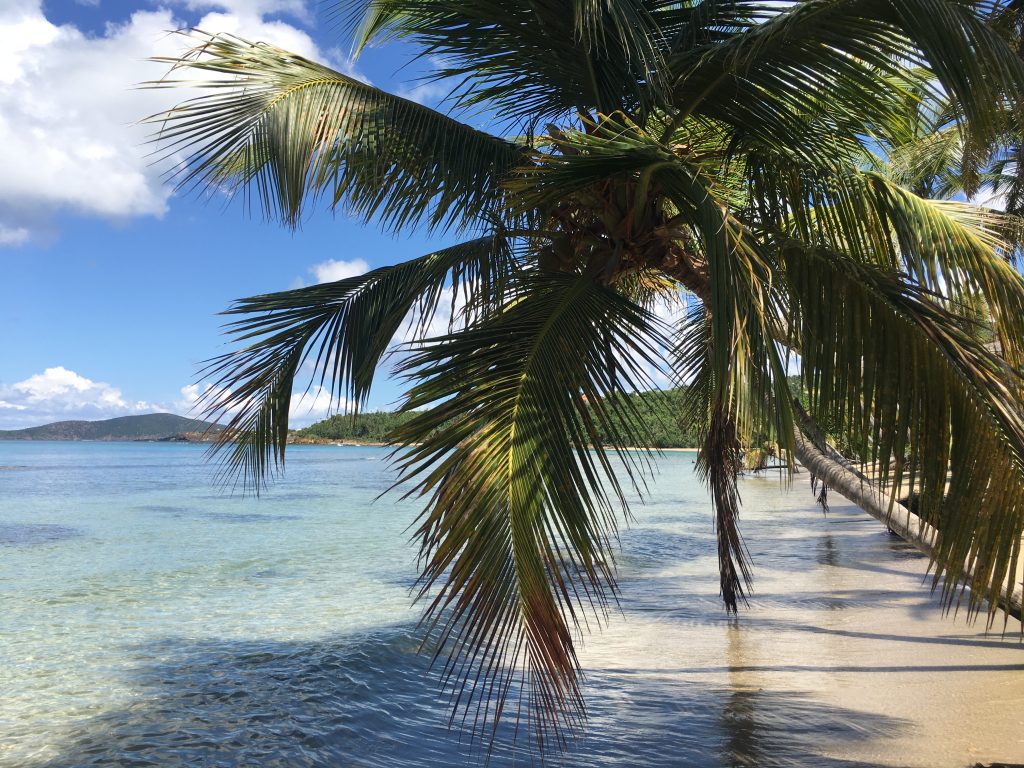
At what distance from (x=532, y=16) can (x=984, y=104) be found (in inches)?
84.2

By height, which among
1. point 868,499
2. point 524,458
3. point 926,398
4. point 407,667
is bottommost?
point 407,667

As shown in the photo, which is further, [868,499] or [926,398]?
[868,499]

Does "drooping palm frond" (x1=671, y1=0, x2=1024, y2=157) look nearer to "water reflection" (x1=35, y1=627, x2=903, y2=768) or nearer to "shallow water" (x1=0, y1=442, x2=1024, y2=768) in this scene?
"shallow water" (x1=0, y1=442, x2=1024, y2=768)

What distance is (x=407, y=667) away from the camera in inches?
293

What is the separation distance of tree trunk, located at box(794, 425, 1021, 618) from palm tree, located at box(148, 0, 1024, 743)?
0.08 ft

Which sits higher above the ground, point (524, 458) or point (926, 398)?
point (926, 398)

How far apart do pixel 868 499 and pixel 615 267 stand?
219 centimetres

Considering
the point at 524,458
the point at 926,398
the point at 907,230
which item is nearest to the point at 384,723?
the point at 524,458

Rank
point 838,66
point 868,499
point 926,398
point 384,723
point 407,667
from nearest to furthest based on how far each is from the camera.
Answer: point 926,398, point 838,66, point 868,499, point 384,723, point 407,667

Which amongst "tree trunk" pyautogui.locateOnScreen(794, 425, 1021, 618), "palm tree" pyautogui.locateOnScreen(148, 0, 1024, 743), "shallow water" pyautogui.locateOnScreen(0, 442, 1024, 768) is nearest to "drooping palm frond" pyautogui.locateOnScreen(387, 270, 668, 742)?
"palm tree" pyautogui.locateOnScreen(148, 0, 1024, 743)

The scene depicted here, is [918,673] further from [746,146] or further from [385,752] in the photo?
[746,146]

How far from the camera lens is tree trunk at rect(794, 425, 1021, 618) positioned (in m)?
3.91

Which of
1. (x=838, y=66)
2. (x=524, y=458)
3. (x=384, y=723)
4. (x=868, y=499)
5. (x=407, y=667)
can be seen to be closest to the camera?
(x=524, y=458)

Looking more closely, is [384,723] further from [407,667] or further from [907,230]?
[907,230]
